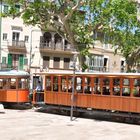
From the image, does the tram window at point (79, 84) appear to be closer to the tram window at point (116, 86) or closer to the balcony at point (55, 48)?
the tram window at point (116, 86)

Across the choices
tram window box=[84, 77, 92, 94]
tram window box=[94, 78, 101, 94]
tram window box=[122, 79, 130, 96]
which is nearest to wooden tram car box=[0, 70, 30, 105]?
tram window box=[84, 77, 92, 94]

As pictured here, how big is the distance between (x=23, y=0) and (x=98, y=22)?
15.9 ft

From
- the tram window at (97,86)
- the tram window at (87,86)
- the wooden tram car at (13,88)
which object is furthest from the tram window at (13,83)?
the tram window at (97,86)

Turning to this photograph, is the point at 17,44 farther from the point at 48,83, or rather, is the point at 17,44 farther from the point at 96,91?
the point at 96,91

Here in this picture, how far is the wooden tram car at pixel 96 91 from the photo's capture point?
22.5 meters

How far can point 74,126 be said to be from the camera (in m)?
20.9

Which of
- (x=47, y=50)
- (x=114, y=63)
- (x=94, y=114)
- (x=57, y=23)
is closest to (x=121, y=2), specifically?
(x=57, y=23)

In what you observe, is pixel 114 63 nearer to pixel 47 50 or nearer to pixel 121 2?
pixel 47 50

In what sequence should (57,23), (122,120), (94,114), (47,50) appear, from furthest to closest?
(47,50) < (57,23) < (94,114) < (122,120)

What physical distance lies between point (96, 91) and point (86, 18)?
8180mm

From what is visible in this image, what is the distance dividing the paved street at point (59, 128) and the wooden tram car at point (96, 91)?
36.4 inches

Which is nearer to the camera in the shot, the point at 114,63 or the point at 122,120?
the point at 122,120

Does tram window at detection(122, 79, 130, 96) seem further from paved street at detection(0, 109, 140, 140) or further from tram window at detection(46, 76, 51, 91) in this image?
tram window at detection(46, 76, 51, 91)

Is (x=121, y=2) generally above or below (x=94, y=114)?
above
